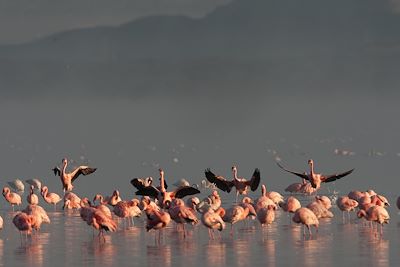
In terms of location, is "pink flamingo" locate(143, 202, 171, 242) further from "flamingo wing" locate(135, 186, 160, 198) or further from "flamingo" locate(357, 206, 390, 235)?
"flamingo wing" locate(135, 186, 160, 198)

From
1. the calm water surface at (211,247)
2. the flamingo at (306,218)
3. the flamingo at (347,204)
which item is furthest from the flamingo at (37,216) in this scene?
the flamingo at (347,204)

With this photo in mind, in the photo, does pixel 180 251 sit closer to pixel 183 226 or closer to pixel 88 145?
pixel 183 226

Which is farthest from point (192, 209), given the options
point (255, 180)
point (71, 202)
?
point (71, 202)

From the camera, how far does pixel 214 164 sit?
81.0m

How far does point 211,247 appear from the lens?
32219 millimetres

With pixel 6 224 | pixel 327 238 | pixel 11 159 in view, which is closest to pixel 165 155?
pixel 11 159

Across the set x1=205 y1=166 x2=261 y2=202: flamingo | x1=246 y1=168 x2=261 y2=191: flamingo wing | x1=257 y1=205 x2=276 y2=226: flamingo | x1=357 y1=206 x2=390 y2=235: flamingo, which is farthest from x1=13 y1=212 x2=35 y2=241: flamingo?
x1=246 y1=168 x2=261 y2=191: flamingo wing

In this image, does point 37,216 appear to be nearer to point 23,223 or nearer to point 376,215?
point 23,223

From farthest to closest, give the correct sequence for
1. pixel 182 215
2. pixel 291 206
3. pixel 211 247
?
pixel 291 206
pixel 182 215
pixel 211 247

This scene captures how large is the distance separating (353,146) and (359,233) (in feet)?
226

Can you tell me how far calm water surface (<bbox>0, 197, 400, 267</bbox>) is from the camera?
97.3ft

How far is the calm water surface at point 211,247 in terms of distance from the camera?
2967 centimetres

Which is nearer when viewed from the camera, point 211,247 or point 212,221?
point 211,247

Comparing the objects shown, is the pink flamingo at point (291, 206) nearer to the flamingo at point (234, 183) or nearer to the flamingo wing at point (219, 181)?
the flamingo at point (234, 183)
